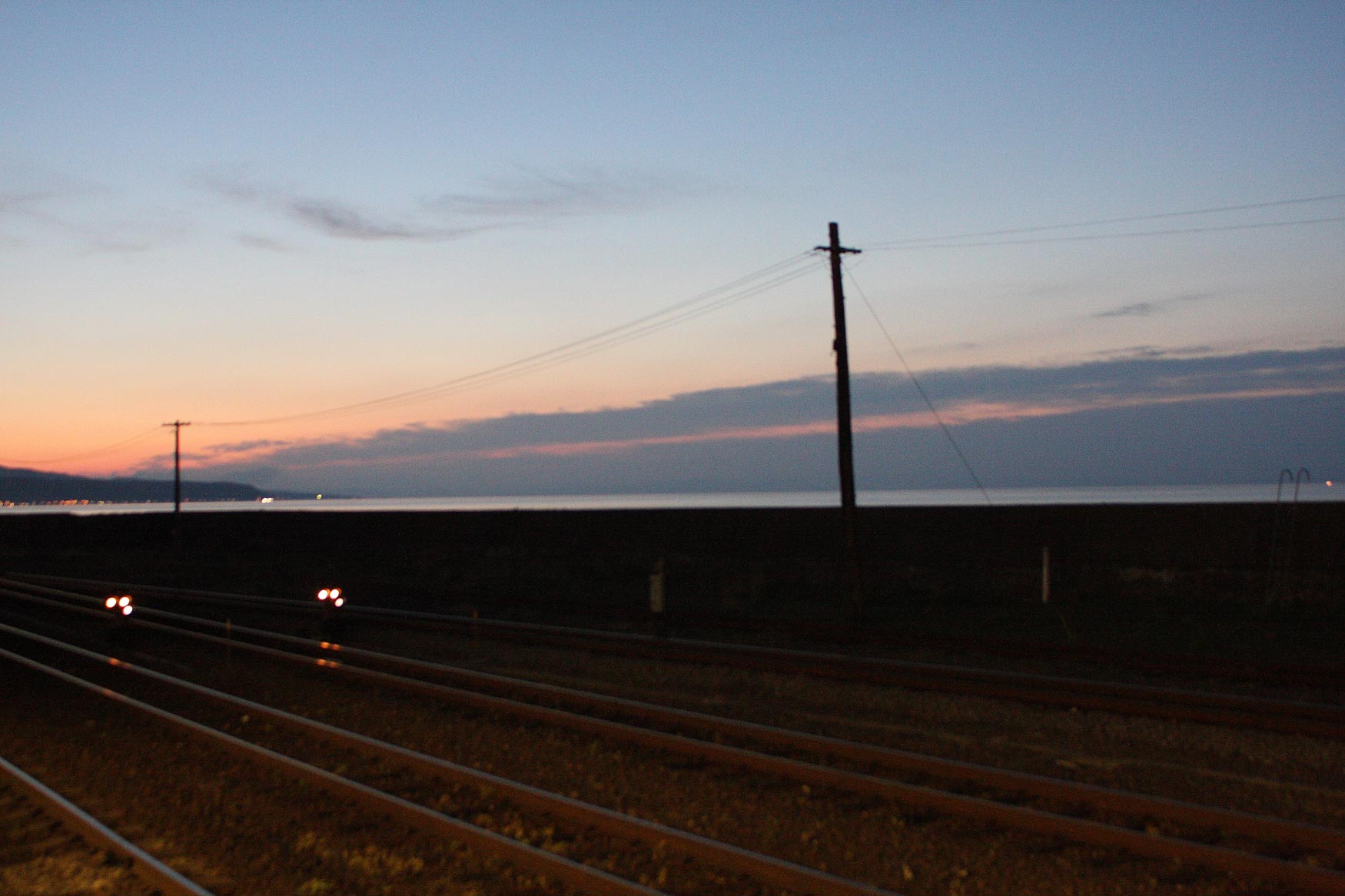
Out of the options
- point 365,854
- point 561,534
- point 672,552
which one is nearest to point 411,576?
point 561,534

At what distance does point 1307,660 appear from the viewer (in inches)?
640

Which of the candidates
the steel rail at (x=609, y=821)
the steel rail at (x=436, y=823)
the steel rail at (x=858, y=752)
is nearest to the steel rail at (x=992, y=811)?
the steel rail at (x=858, y=752)

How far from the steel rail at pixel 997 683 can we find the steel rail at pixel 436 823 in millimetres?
6757

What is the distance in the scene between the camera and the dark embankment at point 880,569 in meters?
21.6

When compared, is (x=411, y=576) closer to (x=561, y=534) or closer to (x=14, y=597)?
(x=561, y=534)

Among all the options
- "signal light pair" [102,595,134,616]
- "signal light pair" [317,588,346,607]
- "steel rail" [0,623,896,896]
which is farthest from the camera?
"signal light pair" [317,588,346,607]

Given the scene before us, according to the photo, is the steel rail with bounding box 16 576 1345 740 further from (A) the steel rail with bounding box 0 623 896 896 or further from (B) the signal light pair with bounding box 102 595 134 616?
(B) the signal light pair with bounding box 102 595 134 616

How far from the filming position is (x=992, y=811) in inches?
299

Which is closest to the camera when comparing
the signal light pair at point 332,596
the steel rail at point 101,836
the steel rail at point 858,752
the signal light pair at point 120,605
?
the steel rail at point 101,836

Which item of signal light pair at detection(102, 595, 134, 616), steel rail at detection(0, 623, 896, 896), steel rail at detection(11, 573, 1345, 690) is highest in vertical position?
signal light pair at detection(102, 595, 134, 616)

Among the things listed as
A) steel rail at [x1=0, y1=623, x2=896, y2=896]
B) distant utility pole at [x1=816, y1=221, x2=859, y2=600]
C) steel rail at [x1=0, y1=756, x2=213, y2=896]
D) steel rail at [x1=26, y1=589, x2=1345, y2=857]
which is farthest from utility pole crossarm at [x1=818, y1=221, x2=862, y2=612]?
steel rail at [x1=0, y1=756, x2=213, y2=896]

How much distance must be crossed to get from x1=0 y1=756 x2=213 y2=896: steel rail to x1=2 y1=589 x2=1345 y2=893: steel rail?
172 inches

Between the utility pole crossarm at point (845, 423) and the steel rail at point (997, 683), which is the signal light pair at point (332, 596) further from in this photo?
the utility pole crossarm at point (845, 423)

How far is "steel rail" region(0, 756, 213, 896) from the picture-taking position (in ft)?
21.8
